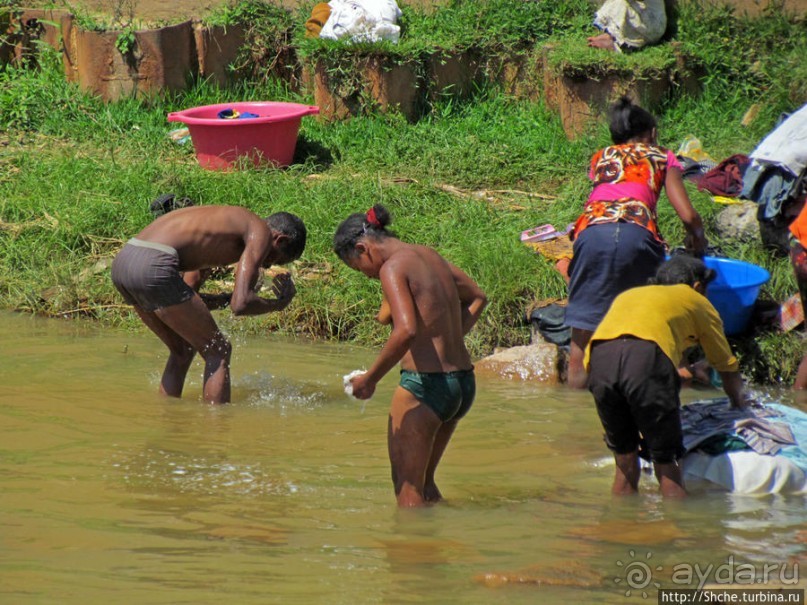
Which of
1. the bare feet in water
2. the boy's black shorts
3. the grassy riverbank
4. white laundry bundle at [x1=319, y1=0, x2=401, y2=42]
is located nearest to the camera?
the boy's black shorts

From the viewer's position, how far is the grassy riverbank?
7984mm

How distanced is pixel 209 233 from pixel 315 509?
1993 mm

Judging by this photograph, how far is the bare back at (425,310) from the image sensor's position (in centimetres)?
458

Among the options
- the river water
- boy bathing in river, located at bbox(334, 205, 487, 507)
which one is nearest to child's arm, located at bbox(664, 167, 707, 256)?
the river water

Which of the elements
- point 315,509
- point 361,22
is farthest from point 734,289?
point 361,22

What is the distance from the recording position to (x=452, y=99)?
35.6 feet

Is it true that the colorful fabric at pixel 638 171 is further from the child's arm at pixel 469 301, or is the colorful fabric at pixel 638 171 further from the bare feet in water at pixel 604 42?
the bare feet in water at pixel 604 42

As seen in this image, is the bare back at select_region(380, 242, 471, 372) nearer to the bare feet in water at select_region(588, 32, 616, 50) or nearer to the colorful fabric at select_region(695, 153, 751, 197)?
the colorful fabric at select_region(695, 153, 751, 197)

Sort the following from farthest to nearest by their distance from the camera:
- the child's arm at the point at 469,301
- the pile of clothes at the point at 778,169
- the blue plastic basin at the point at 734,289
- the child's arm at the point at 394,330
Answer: the pile of clothes at the point at 778,169
the blue plastic basin at the point at 734,289
the child's arm at the point at 469,301
the child's arm at the point at 394,330

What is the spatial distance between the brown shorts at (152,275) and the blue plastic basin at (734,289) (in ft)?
9.99

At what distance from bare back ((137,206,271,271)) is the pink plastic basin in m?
3.29

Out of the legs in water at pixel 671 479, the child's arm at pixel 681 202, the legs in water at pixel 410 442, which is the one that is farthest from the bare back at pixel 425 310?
the child's arm at pixel 681 202

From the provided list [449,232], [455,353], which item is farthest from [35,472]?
[449,232]

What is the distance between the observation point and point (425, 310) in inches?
181
